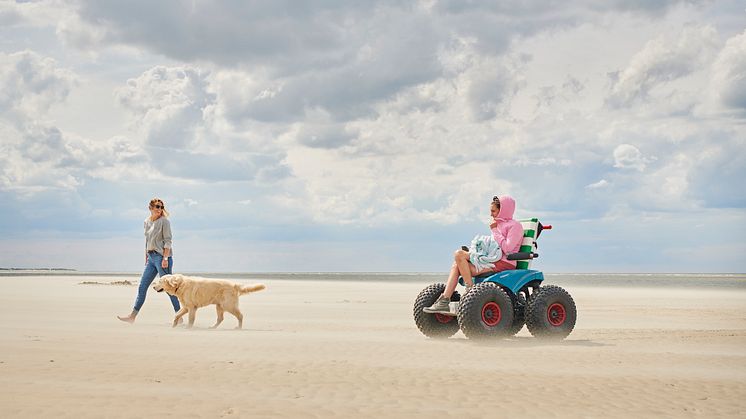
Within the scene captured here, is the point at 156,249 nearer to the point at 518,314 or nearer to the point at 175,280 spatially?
the point at 175,280

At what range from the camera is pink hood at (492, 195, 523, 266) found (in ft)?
39.3

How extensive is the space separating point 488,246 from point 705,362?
12.2ft

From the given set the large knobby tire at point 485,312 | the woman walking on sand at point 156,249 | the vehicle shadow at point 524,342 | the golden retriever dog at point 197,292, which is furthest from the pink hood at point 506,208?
the woman walking on sand at point 156,249

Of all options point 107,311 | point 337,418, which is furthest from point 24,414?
point 107,311

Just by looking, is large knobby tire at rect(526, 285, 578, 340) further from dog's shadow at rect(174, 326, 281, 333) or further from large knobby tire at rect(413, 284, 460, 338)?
dog's shadow at rect(174, 326, 281, 333)

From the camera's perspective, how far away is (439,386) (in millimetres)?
7473

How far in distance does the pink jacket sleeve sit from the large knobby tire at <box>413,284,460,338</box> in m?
1.14

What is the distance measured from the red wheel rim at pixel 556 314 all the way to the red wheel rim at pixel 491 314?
1.13 meters

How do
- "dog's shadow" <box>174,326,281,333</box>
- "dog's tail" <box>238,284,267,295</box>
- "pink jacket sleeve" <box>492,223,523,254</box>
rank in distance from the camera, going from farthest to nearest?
1. "dog's tail" <box>238,284,267,295</box>
2. "dog's shadow" <box>174,326,281,333</box>
3. "pink jacket sleeve" <box>492,223,523,254</box>

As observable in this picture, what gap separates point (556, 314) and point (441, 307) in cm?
200

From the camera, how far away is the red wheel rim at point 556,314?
1202 centimetres

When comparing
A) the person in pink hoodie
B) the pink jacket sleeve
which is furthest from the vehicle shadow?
the pink jacket sleeve

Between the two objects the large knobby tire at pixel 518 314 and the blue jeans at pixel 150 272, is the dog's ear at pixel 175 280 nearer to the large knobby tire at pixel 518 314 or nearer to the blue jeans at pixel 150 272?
the blue jeans at pixel 150 272

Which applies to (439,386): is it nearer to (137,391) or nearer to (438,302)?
(137,391)
